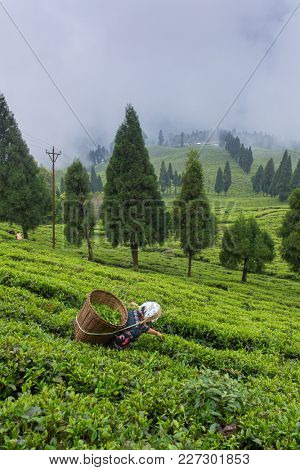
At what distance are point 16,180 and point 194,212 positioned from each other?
72.5ft

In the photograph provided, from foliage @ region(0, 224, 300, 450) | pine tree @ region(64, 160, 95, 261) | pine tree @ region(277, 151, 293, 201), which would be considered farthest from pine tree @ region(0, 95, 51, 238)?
pine tree @ region(277, 151, 293, 201)

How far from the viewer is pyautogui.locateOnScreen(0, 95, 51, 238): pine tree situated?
3769cm

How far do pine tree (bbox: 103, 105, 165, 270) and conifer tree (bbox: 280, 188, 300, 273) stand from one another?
14447mm

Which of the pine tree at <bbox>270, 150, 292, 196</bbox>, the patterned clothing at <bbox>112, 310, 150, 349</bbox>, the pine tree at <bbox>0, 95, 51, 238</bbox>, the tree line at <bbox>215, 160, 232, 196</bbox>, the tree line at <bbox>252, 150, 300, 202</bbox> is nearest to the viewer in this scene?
the patterned clothing at <bbox>112, 310, 150, 349</bbox>

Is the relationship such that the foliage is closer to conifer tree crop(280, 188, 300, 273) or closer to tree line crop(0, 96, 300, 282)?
tree line crop(0, 96, 300, 282)

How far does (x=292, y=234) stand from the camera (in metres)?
34.5

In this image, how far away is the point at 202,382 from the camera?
5.88 metres

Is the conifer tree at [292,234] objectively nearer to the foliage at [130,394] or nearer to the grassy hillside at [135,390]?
the grassy hillside at [135,390]

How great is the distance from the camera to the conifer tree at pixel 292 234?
3419 cm

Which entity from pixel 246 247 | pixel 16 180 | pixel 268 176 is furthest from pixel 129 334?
pixel 268 176

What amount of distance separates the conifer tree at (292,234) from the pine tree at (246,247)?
3000mm

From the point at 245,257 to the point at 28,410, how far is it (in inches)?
1443
